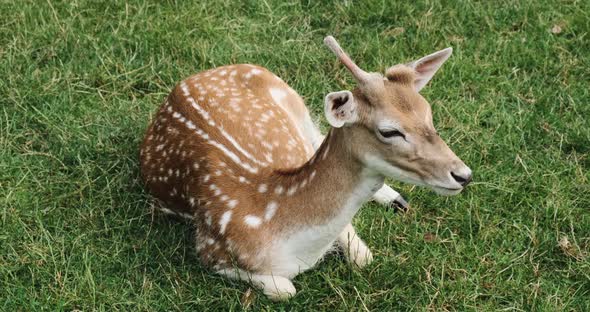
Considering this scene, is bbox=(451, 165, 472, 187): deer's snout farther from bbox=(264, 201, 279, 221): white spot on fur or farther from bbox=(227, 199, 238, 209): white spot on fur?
bbox=(227, 199, 238, 209): white spot on fur

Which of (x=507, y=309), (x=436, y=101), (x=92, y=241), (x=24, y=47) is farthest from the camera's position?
(x=24, y=47)

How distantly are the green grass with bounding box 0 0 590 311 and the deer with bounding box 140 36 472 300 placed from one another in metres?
0.19

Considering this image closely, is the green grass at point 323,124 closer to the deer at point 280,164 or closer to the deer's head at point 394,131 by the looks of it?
the deer at point 280,164

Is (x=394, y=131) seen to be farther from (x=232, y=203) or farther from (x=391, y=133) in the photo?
(x=232, y=203)

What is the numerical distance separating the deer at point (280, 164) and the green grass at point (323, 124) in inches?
7.4

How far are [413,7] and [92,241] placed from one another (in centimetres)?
304

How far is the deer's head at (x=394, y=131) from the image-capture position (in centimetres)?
346

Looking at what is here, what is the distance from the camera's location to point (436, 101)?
5.37 metres

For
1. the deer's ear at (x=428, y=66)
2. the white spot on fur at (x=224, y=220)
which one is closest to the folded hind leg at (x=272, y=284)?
the white spot on fur at (x=224, y=220)

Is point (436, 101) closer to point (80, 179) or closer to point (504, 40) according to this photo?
point (504, 40)

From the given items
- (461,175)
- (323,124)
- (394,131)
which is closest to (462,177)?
(461,175)

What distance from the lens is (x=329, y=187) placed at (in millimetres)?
3746

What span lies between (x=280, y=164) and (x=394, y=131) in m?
1.01

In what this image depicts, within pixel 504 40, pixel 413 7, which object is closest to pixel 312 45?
pixel 413 7
